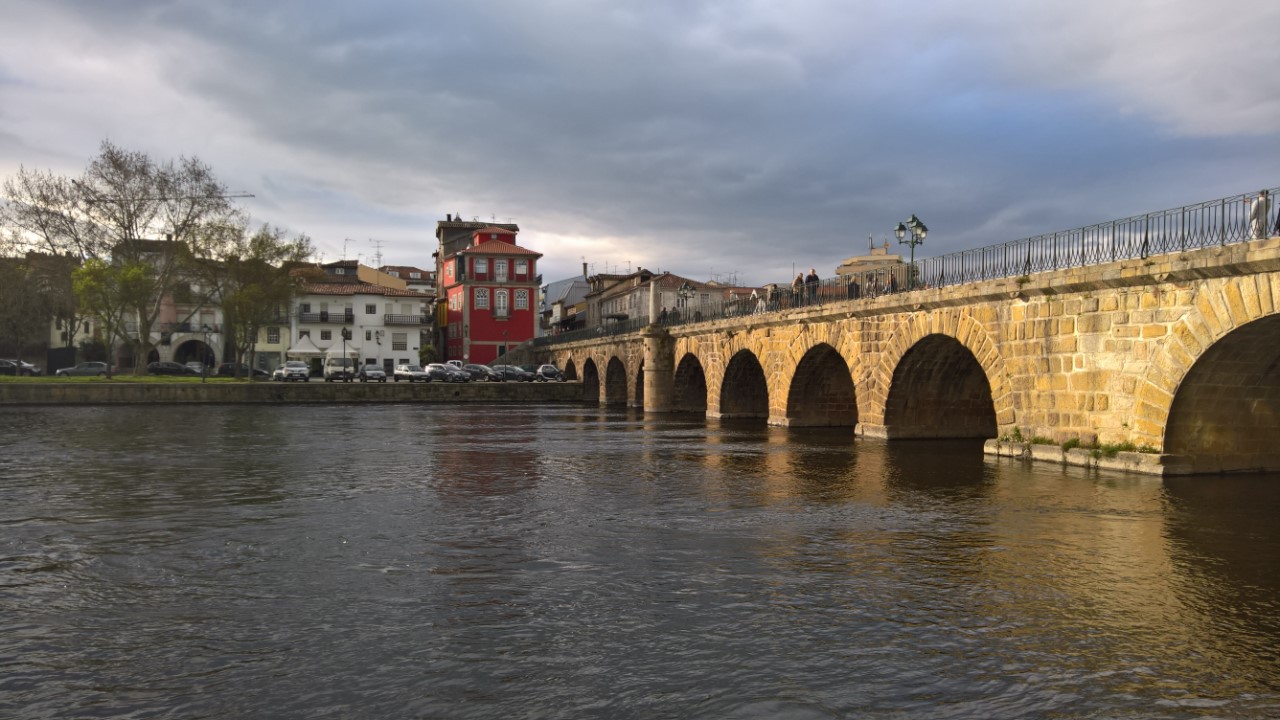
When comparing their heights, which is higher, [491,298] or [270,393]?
[491,298]

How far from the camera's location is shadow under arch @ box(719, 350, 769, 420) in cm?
3722

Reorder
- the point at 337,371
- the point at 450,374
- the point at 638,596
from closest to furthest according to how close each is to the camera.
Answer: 1. the point at 638,596
2. the point at 450,374
3. the point at 337,371

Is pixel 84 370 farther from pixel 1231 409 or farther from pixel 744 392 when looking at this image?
pixel 1231 409

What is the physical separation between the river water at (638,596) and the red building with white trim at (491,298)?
6227 centimetres

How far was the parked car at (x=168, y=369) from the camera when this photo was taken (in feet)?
219

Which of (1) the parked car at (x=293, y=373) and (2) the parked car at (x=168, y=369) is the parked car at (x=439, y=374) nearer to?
(1) the parked car at (x=293, y=373)

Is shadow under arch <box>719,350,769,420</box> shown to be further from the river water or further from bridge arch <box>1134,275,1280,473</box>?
bridge arch <box>1134,275,1280,473</box>

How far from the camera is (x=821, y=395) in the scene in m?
31.8

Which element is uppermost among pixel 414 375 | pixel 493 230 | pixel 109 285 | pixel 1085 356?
pixel 493 230

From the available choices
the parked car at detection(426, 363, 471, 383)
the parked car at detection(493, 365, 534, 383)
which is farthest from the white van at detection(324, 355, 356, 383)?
the parked car at detection(493, 365, 534, 383)

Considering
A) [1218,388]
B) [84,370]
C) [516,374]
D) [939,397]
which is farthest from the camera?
[84,370]

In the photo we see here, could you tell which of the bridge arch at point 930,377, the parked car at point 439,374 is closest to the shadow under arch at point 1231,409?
the bridge arch at point 930,377

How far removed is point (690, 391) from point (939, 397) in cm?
1971

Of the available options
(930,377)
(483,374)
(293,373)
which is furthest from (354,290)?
(930,377)
